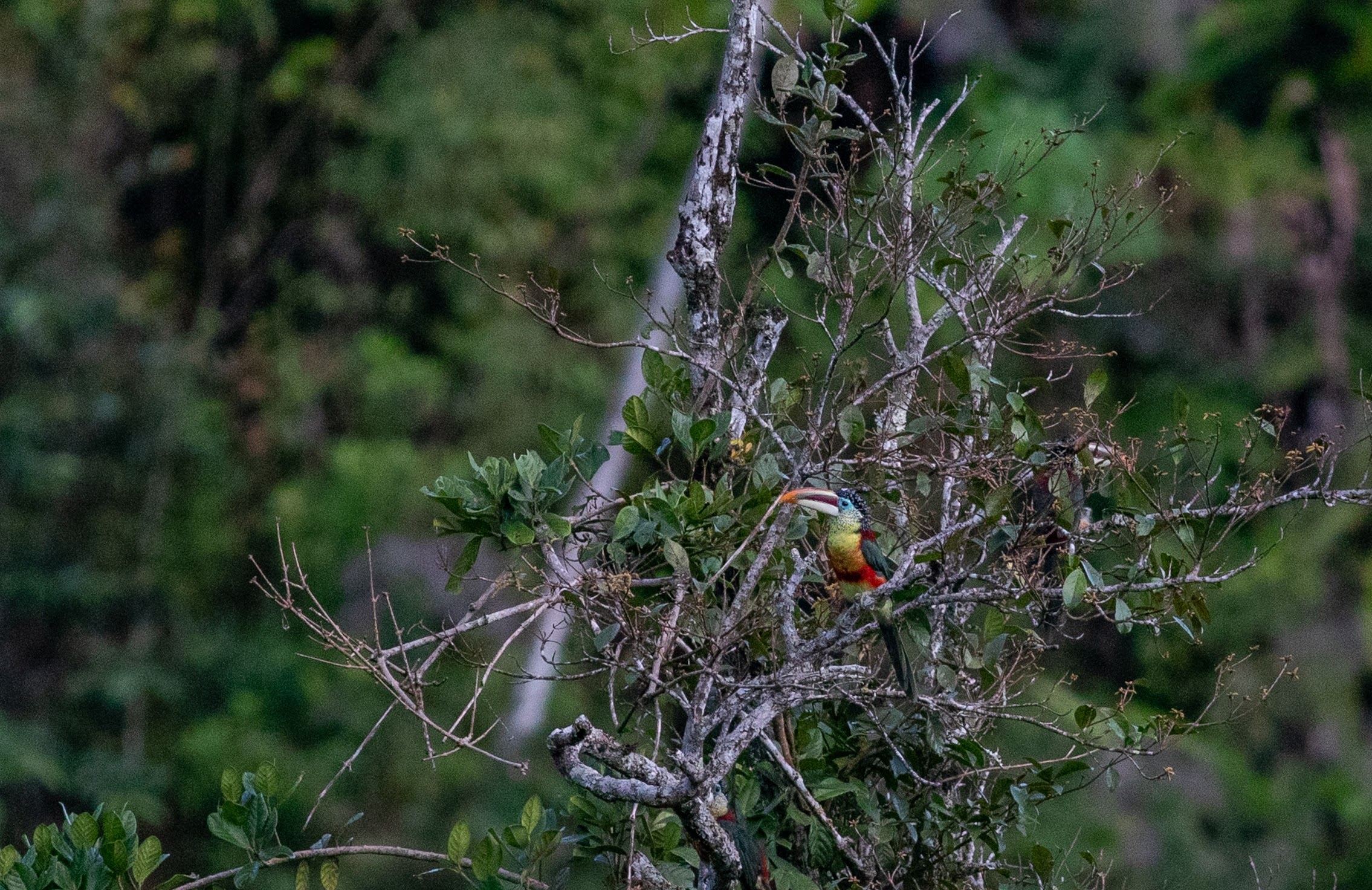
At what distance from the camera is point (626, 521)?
2.23 metres

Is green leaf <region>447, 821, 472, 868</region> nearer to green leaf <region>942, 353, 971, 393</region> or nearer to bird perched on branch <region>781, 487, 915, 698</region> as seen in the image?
bird perched on branch <region>781, 487, 915, 698</region>

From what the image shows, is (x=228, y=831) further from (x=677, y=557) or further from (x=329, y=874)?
(x=677, y=557)

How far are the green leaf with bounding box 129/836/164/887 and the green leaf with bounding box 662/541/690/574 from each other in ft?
3.42

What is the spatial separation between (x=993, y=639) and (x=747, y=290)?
77cm

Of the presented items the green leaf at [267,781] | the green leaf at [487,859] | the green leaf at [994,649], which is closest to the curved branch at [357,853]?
the green leaf at [487,859]

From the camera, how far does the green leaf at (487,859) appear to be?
2.29 m

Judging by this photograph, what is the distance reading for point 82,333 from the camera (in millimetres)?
7582

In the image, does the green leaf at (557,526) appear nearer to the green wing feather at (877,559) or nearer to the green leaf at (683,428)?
the green leaf at (683,428)

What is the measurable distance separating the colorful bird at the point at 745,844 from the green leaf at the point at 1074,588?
0.70m

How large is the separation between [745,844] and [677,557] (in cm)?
54

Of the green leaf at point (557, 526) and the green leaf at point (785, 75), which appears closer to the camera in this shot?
the green leaf at point (557, 526)

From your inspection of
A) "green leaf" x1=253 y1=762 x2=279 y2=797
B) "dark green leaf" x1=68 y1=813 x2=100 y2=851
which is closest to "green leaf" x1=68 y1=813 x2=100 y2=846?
"dark green leaf" x1=68 y1=813 x2=100 y2=851

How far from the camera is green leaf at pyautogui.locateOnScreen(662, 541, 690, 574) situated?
2168 millimetres

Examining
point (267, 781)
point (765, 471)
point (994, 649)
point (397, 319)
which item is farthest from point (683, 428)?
point (397, 319)
